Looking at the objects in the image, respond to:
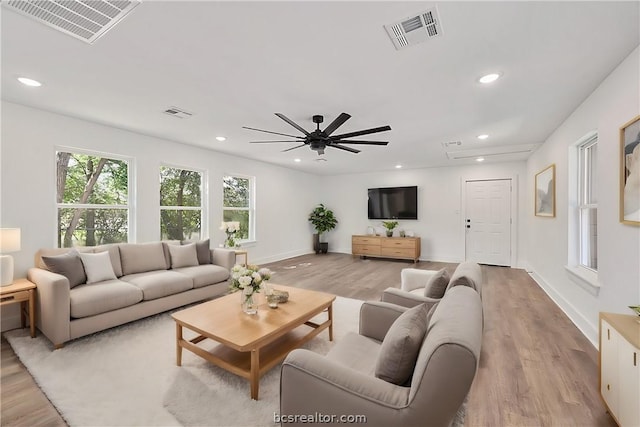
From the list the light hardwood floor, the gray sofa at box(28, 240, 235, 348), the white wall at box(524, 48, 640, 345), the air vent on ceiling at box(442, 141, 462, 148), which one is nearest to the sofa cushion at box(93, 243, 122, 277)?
the gray sofa at box(28, 240, 235, 348)

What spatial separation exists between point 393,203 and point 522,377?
5845mm

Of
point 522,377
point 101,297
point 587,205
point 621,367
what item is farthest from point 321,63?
point 587,205

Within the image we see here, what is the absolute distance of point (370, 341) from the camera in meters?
1.94

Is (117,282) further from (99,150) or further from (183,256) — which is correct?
(99,150)

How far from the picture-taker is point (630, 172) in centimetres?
207

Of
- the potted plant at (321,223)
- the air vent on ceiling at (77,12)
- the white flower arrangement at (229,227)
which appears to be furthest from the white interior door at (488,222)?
the air vent on ceiling at (77,12)

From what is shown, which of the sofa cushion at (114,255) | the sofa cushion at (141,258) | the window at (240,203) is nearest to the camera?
the sofa cushion at (114,255)

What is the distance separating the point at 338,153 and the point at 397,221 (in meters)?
3.17

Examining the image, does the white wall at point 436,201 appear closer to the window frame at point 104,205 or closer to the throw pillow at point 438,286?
the throw pillow at point 438,286

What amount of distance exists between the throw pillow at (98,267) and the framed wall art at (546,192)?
19.7 ft

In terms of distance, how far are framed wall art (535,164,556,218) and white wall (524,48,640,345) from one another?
18 cm

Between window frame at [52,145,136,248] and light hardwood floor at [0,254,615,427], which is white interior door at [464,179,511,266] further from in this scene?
window frame at [52,145,136,248]

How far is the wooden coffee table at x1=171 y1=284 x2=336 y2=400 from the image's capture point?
1.96 meters

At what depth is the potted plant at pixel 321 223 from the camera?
8.36 m
